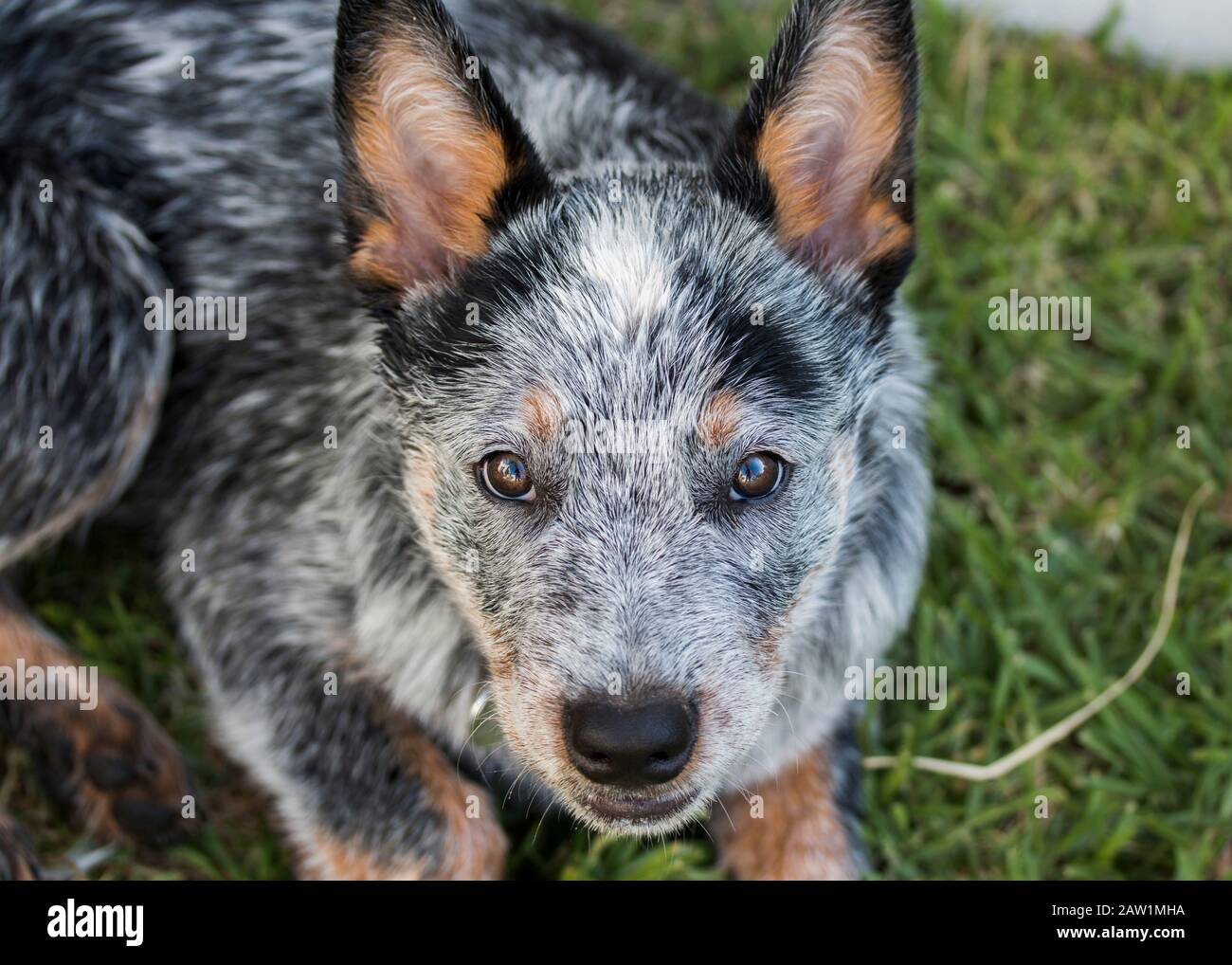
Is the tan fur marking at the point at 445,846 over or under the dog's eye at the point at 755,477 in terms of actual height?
under

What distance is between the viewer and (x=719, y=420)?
10.1ft

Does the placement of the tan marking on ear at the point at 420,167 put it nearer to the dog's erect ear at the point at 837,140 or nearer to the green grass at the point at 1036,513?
the dog's erect ear at the point at 837,140

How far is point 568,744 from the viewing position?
3.01 metres

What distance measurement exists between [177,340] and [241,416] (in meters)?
0.30

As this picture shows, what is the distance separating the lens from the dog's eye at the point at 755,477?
314 cm

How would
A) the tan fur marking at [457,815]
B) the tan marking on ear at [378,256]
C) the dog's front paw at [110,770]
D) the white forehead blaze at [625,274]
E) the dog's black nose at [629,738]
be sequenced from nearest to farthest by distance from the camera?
the dog's black nose at [629,738], the white forehead blaze at [625,274], the tan marking on ear at [378,256], the tan fur marking at [457,815], the dog's front paw at [110,770]

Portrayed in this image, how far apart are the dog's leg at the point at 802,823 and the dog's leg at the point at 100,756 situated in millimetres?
1544

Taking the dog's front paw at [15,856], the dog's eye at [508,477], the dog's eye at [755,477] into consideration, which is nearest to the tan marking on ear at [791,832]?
the dog's eye at [755,477]

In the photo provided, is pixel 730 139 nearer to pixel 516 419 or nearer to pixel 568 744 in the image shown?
pixel 516 419

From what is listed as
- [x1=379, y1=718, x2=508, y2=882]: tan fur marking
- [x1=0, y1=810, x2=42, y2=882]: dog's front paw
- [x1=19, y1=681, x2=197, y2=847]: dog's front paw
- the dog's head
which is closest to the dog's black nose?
the dog's head

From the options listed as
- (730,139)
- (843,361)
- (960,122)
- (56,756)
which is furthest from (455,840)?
(960,122)

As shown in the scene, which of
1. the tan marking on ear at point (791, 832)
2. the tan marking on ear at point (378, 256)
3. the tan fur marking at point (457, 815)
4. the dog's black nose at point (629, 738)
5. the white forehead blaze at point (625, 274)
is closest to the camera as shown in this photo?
the dog's black nose at point (629, 738)

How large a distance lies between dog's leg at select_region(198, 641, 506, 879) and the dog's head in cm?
72

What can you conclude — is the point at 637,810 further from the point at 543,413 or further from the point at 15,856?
the point at 15,856
